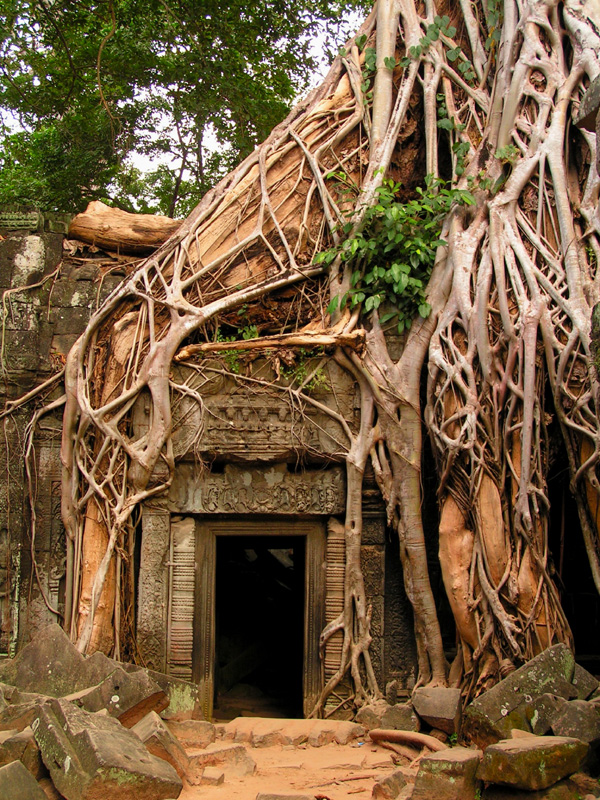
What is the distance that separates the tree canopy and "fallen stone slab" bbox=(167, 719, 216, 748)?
19.4 feet

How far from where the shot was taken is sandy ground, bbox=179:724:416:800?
375 centimetres

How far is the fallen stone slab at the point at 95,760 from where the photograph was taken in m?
3.19

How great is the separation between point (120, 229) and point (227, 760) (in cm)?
365

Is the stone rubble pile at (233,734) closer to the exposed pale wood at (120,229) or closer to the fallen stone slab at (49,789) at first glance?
the fallen stone slab at (49,789)

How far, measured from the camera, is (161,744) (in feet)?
12.3

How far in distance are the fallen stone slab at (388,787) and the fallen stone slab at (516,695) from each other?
427 millimetres

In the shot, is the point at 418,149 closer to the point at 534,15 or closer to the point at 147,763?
the point at 534,15

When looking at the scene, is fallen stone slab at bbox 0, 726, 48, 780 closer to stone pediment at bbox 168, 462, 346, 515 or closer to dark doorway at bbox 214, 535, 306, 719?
stone pediment at bbox 168, 462, 346, 515

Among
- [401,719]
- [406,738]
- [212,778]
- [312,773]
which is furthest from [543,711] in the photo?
[212,778]

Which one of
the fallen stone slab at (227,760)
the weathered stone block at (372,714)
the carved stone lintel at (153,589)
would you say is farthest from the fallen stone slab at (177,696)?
the weathered stone block at (372,714)

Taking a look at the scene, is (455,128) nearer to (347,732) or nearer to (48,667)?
(347,732)

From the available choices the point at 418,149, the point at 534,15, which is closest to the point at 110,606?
the point at 418,149

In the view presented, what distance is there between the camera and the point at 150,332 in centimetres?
518

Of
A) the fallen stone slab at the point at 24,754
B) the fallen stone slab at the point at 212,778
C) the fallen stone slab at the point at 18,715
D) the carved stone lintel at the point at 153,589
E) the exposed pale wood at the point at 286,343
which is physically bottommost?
the fallen stone slab at the point at 212,778
